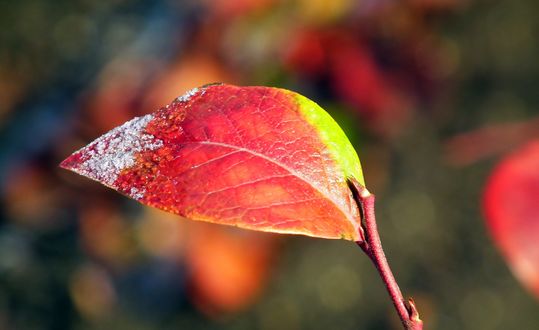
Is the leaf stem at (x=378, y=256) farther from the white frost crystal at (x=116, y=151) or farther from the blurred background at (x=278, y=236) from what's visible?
the blurred background at (x=278, y=236)

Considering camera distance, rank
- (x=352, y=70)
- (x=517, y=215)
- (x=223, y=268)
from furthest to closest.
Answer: (x=352, y=70) → (x=223, y=268) → (x=517, y=215)

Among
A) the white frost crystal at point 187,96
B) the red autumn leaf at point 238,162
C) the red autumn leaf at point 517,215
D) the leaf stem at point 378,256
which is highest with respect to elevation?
the white frost crystal at point 187,96

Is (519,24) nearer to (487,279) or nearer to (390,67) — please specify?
(390,67)

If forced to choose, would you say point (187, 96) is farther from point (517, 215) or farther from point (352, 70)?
point (352, 70)

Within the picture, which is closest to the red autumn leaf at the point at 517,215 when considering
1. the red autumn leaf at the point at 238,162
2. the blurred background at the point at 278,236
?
the red autumn leaf at the point at 238,162

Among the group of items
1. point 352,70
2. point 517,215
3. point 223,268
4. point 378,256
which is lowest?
point 223,268

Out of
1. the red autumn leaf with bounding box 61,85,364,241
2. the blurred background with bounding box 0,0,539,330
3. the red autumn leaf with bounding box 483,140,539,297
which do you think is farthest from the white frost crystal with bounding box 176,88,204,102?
the blurred background with bounding box 0,0,539,330

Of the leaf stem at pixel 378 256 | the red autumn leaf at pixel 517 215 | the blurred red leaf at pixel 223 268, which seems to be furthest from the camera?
the blurred red leaf at pixel 223 268

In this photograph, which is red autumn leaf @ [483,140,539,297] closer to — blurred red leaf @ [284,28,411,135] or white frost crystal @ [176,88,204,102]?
white frost crystal @ [176,88,204,102]

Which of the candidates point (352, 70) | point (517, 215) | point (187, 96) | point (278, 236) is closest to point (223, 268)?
point (278, 236)
